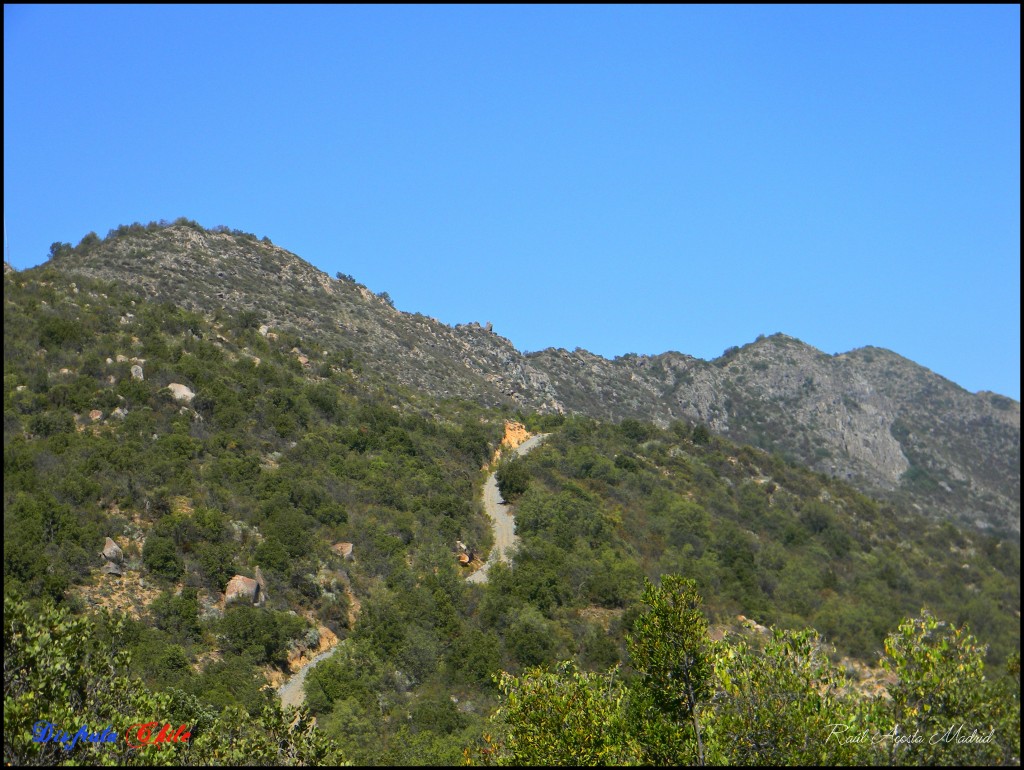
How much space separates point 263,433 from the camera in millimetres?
49625

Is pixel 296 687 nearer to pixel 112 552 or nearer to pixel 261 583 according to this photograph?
pixel 261 583

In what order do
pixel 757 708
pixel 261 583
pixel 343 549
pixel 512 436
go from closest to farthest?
pixel 757 708, pixel 261 583, pixel 343 549, pixel 512 436

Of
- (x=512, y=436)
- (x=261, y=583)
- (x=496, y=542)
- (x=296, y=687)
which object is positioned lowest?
(x=296, y=687)

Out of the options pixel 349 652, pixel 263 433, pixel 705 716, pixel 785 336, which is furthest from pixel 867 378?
pixel 705 716

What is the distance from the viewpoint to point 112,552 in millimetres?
33969

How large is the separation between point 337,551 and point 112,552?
34.8ft

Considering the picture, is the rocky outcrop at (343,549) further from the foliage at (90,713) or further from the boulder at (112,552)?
the foliage at (90,713)

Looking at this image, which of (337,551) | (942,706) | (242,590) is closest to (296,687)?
(242,590)

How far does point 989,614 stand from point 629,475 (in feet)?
77.6

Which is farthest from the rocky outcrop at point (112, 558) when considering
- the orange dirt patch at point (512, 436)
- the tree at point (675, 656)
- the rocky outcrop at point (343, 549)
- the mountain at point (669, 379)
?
the mountain at point (669, 379)

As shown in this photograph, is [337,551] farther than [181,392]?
No

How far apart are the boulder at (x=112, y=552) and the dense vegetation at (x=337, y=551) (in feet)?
0.86

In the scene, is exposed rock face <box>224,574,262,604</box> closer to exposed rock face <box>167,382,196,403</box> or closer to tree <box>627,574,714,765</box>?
exposed rock face <box>167,382,196,403</box>

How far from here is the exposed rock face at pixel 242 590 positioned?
35.0m
